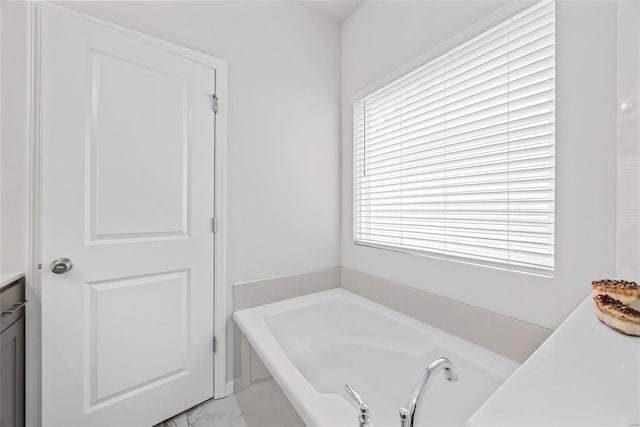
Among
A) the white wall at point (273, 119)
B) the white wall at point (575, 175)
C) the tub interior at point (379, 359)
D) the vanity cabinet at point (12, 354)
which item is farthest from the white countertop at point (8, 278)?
the white wall at point (575, 175)

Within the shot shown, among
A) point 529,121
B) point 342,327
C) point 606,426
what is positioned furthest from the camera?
point 342,327

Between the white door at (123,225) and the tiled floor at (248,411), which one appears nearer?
the tiled floor at (248,411)

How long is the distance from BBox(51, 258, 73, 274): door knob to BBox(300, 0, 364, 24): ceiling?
216cm

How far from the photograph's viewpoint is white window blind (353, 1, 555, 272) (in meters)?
1.08

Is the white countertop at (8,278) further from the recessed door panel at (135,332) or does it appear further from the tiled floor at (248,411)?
the tiled floor at (248,411)

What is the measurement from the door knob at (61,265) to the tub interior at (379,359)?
1.01m

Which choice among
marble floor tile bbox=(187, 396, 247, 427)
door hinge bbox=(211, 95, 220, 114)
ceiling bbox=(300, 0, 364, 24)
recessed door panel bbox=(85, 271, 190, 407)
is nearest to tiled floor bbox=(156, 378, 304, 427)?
marble floor tile bbox=(187, 396, 247, 427)

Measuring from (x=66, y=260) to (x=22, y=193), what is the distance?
0.33 m

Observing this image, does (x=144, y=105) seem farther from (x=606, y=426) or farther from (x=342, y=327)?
(x=606, y=426)

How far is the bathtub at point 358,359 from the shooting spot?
1.04 meters

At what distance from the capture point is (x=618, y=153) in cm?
87

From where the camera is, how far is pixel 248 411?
4.58ft

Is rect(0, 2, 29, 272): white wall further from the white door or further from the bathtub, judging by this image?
the bathtub

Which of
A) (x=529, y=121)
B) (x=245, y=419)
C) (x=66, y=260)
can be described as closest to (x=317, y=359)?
(x=245, y=419)
